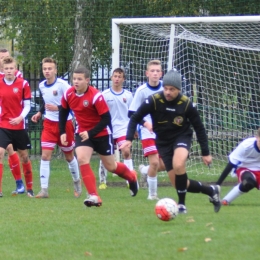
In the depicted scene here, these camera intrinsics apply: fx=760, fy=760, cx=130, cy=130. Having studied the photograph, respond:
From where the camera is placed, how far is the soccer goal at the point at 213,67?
14953mm

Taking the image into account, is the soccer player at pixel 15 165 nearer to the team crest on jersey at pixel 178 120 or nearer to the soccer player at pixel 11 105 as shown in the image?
the soccer player at pixel 11 105

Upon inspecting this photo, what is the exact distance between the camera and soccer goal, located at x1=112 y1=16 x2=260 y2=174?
14953 millimetres

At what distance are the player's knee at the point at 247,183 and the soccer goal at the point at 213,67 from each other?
15.4 feet

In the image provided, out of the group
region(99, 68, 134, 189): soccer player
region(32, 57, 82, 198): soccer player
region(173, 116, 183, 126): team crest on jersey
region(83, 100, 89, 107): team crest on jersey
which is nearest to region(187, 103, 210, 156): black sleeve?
region(173, 116, 183, 126): team crest on jersey

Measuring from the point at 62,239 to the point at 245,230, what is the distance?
1.86 metres

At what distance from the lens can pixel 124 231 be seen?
792cm

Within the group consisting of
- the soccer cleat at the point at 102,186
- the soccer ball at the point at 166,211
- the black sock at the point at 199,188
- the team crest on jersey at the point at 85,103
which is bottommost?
the soccer cleat at the point at 102,186

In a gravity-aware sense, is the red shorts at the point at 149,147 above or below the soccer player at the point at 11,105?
below

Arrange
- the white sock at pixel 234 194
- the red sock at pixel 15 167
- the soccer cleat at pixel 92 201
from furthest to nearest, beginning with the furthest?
the red sock at pixel 15 167 → the white sock at pixel 234 194 → the soccer cleat at pixel 92 201

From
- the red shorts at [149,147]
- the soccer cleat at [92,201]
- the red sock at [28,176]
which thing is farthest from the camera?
the red sock at [28,176]

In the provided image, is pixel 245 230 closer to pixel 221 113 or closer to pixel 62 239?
pixel 62 239

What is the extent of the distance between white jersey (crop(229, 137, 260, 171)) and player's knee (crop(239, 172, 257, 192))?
0.21m

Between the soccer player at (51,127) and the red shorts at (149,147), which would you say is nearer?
the red shorts at (149,147)

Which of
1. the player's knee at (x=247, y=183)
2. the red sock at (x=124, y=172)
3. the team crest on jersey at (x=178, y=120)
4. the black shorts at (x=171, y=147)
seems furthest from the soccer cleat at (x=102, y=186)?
the team crest on jersey at (x=178, y=120)
